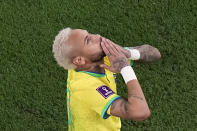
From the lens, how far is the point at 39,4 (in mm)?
4883

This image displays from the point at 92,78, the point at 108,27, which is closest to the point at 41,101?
the point at 108,27

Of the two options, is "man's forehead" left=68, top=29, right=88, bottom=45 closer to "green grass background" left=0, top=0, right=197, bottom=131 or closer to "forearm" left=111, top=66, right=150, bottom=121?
"forearm" left=111, top=66, right=150, bottom=121

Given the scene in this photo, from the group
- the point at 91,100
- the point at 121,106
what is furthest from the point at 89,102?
the point at 121,106

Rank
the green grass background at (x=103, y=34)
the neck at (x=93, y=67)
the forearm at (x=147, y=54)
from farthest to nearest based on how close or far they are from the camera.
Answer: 1. the green grass background at (x=103, y=34)
2. the forearm at (x=147, y=54)
3. the neck at (x=93, y=67)

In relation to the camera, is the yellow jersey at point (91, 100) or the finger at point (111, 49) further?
the finger at point (111, 49)

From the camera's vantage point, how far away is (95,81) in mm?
2418

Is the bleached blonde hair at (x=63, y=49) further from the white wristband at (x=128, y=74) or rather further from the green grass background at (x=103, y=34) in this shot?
the green grass background at (x=103, y=34)

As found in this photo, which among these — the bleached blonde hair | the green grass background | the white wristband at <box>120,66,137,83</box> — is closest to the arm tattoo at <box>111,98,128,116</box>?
the white wristband at <box>120,66,137,83</box>

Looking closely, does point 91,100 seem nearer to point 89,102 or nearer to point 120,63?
point 89,102

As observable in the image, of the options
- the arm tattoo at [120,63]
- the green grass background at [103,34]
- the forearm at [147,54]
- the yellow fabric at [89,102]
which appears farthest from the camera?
the green grass background at [103,34]

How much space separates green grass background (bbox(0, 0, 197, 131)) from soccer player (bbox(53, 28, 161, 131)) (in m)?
1.54

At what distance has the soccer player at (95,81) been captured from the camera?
2.22 m

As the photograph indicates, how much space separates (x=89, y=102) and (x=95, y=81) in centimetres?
21

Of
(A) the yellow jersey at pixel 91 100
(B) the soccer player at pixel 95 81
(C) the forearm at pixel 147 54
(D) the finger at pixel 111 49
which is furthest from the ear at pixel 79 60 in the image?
(C) the forearm at pixel 147 54
